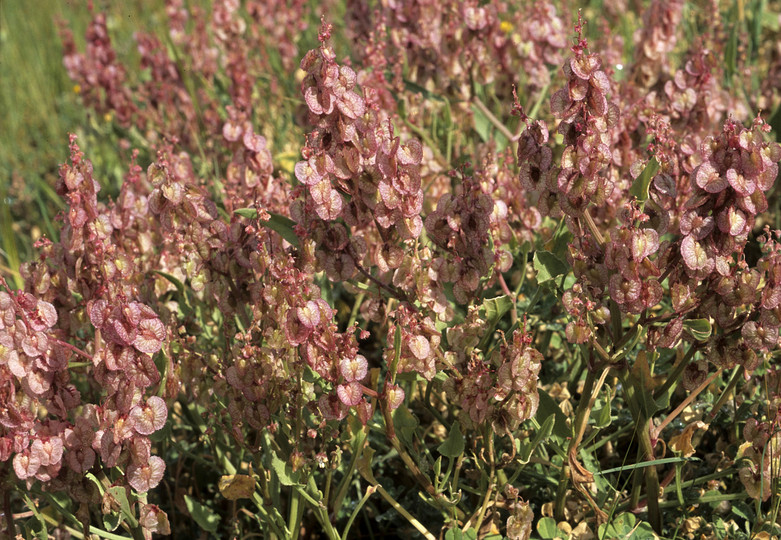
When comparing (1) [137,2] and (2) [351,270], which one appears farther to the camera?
(1) [137,2]

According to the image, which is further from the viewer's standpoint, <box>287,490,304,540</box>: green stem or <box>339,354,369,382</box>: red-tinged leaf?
<box>287,490,304,540</box>: green stem

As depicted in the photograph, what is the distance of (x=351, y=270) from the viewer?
1430mm

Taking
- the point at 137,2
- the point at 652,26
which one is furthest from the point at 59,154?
the point at 652,26

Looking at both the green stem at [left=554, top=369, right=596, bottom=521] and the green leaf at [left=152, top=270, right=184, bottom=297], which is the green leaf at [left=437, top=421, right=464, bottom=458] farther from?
the green leaf at [left=152, top=270, right=184, bottom=297]

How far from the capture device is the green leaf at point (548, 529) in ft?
5.31

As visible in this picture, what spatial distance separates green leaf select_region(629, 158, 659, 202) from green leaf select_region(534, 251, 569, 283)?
16 centimetres

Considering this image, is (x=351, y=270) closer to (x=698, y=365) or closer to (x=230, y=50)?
(x=698, y=365)

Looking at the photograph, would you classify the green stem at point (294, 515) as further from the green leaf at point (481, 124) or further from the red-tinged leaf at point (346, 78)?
the green leaf at point (481, 124)

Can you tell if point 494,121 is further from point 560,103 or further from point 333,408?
point 333,408

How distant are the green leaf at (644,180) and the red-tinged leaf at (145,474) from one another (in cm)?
86

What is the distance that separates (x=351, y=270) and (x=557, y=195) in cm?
34

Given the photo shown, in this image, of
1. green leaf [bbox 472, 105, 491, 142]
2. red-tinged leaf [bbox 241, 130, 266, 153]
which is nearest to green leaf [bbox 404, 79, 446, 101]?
green leaf [bbox 472, 105, 491, 142]

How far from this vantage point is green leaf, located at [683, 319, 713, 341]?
1336 mm

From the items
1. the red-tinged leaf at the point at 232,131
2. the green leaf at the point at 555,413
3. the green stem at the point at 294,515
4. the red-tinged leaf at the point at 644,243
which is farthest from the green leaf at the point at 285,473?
the red-tinged leaf at the point at 232,131
